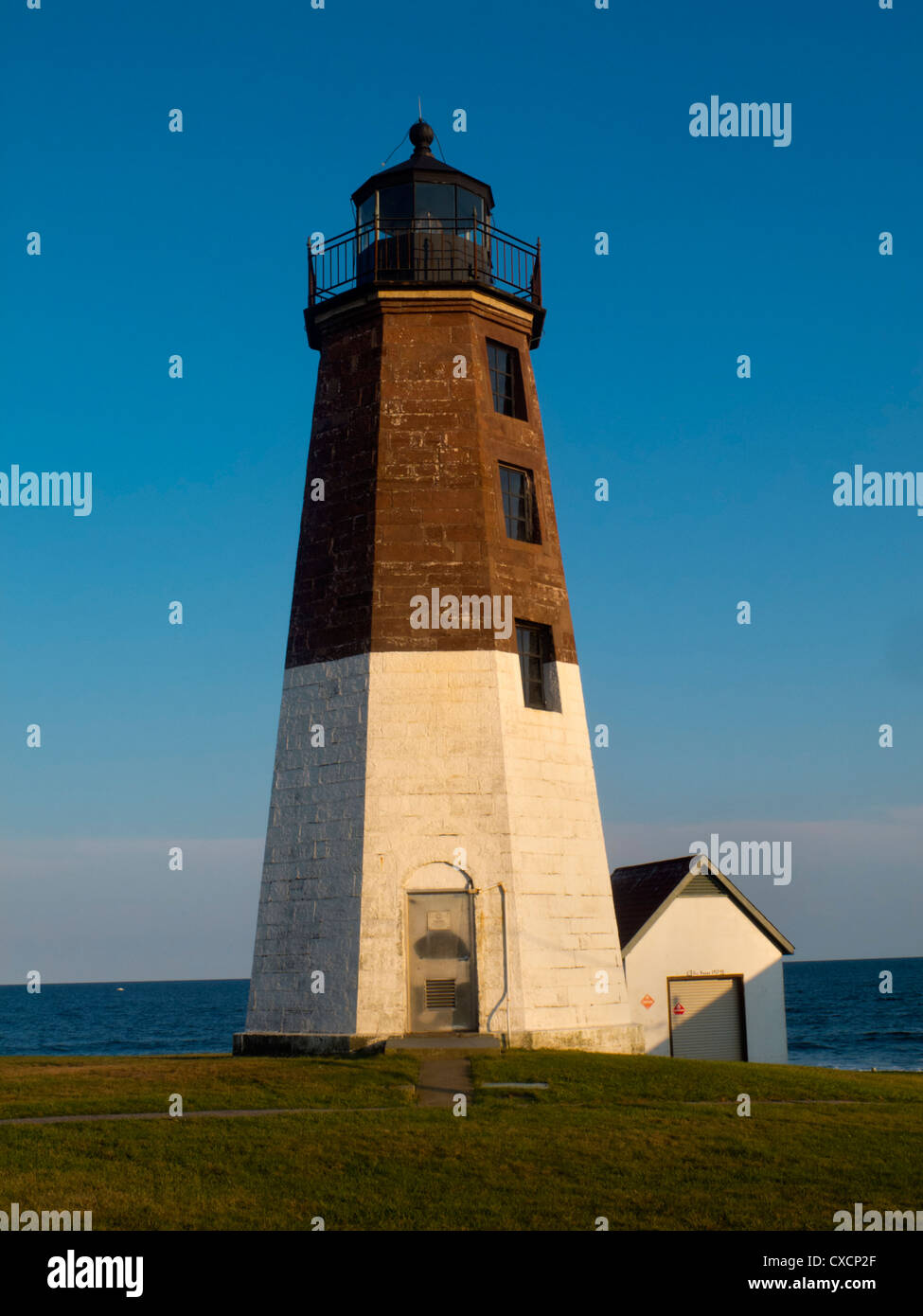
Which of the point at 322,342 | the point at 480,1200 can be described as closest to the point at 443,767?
the point at 322,342

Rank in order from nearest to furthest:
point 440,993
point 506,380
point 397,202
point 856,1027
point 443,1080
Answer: point 443,1080, point 440,993, point 397,202, point 506,380, point 856,1027

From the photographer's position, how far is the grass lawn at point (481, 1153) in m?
10.6

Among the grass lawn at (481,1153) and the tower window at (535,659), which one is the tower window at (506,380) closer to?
the tower window at (535,659)

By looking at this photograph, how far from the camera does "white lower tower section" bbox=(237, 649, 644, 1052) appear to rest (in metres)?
20.4

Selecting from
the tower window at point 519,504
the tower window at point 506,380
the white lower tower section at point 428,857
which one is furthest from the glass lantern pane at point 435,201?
the white lower tower section at point 428,857

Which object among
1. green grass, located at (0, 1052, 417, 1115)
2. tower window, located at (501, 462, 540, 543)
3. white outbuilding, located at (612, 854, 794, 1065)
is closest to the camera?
green grass, located at (0, 1052, 417, 1115)

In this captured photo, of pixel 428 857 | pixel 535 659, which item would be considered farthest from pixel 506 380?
pixel 428 857

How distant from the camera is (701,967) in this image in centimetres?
2892

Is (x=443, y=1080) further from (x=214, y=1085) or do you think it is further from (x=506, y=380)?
(x=506, y=380)

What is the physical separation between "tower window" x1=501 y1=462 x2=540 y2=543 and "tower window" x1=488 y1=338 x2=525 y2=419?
123cm

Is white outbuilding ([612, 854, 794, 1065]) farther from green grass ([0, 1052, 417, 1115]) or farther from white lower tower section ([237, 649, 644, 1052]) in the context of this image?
green grass ([0, 1052, 417, 1115])

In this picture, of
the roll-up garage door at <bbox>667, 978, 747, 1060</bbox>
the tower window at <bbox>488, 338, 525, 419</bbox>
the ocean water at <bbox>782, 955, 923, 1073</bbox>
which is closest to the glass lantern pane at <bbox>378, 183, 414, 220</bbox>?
the tower window at <bbox>488, 338, 525, 419</bbox>

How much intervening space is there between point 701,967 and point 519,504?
12.0m
